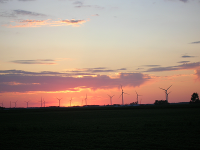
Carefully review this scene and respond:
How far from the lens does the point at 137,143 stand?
1054 inches

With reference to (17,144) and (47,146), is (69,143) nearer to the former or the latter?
(47,146)

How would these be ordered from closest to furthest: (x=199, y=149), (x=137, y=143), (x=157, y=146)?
(x=199, y=149), (x=157, y=146), (x=137, y=143)

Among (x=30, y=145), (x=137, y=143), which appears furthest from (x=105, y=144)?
(x=30, y=145)

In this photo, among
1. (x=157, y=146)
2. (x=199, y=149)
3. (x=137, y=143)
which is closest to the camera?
(x=199, y=149)

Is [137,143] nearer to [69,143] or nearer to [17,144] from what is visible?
[69,143]

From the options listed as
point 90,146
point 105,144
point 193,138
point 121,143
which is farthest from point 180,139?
point 90,146

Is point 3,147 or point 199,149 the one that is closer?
point 199,149

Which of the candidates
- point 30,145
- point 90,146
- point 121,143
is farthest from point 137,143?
point 30,145

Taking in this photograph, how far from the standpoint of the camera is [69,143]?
1097 inches

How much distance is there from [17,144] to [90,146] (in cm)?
970

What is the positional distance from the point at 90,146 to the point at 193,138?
13.5 meters

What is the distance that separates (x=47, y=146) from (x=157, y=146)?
13.0 meters

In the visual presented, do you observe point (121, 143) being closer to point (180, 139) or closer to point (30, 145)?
point (180, 139)

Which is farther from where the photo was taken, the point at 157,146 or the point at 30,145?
the point at 30,145
